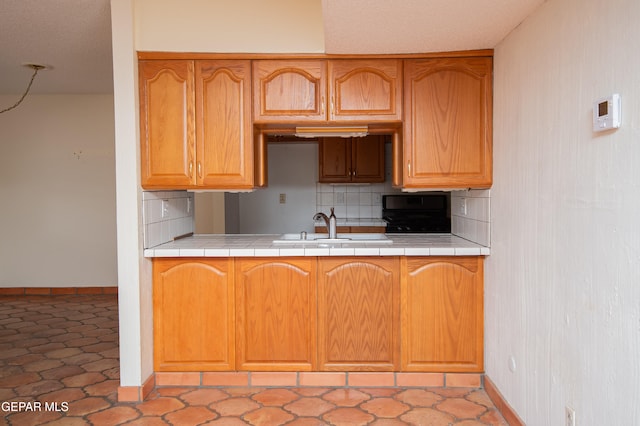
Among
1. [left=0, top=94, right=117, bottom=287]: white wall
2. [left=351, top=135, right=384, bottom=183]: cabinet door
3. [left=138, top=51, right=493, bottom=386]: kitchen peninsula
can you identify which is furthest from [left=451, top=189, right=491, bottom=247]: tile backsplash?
[left=0, top=94, right=117, bottom=287]: white wall

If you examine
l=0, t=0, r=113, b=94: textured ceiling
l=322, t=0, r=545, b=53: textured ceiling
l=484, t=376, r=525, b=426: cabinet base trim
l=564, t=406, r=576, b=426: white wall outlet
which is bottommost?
l=484, t=376, r=525, b=426: cabinet base trim

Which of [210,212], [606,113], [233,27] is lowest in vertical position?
[210,212]

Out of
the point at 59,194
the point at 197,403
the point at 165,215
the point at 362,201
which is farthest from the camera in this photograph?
the point at 362,201

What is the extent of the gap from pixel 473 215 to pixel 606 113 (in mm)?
1591

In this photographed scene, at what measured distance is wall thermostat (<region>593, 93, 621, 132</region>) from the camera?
60.7 inches

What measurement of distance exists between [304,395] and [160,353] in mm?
906

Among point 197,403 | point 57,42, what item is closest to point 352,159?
point 57,42

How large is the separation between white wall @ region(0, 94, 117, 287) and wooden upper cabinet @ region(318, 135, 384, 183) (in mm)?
2452

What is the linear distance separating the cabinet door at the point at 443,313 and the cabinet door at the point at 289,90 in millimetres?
1073

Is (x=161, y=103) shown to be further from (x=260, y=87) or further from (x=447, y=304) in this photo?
(x=447, y=304)

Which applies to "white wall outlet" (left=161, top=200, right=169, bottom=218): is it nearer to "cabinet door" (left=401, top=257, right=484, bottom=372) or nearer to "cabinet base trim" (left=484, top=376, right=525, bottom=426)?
"cabinet door" (left=401, top=257, right=484, bottom=372)

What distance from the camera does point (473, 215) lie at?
3.14m

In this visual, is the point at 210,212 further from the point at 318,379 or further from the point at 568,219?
the point at 568,219

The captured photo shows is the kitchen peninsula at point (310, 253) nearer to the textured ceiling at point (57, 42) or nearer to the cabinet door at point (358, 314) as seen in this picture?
the cabinet door at point (358, 314)
